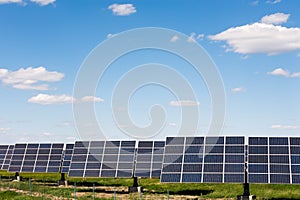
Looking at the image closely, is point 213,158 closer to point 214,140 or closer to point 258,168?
point 214,140

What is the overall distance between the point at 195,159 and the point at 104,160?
29.3 feet

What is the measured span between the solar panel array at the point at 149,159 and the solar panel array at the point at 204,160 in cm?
286

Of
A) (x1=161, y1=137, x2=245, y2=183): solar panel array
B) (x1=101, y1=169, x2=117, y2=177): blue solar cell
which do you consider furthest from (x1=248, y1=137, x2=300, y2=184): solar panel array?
(x1=101, y1=169, x2=117, y2=177): blue solar cell

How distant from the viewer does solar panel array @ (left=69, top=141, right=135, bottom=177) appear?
1356 inches

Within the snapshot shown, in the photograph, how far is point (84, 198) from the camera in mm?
29562

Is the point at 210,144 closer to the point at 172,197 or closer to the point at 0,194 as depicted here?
the point at 172,197

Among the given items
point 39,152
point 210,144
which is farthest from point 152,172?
point 39,152

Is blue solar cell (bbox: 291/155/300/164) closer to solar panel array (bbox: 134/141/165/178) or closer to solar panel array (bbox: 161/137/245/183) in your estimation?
solar panel array (bbox: 161/137/245/183)

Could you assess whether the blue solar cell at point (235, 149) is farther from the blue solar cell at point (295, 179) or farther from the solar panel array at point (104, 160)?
the solar panel array at point (104, 160)

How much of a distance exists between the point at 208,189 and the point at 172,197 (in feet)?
18.4

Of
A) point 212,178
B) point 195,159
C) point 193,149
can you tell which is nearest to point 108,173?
point 193,149

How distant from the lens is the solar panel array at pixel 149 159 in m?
33.3

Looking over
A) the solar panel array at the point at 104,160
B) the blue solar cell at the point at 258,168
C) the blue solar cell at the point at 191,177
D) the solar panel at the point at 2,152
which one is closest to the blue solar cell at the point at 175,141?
the blue solar cell at the point at 191,177

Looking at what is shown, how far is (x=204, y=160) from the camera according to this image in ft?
98.6
